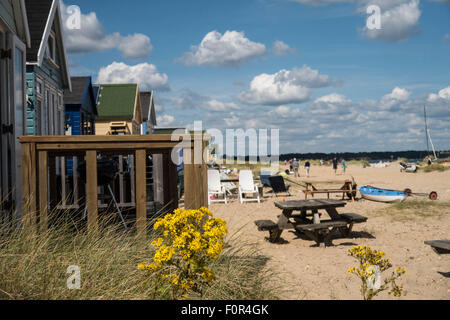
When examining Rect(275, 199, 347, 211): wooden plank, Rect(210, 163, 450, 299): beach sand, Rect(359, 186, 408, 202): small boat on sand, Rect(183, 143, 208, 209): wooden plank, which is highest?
Rect(183, 143, 208, 209): wooden plank

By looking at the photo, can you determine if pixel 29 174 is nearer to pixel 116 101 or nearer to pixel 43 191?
pixel 43 191

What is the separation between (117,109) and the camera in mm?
26250

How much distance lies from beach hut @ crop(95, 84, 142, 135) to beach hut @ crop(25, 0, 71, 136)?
1192 cm

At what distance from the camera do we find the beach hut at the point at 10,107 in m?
5.94

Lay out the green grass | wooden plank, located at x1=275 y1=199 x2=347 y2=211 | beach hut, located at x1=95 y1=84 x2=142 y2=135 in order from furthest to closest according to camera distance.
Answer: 1. beach hut, located at x1=95 y1=84 x2=142 y2=135
2. the green grass
3. wooden plank, located at x1=275 y1=199 x2=347 y2=211

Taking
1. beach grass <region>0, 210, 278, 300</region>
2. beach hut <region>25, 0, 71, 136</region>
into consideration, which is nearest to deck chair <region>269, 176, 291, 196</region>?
→ beach hut <region>25, 0, 71, 136</region>

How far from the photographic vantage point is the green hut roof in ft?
85.2

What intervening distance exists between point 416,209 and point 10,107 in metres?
11.6

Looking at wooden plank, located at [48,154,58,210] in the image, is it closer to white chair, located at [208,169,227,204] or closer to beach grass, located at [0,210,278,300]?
beach grass, located at [0,210,278,300]

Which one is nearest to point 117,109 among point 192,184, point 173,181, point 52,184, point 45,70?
point 45,70

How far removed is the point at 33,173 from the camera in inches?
204

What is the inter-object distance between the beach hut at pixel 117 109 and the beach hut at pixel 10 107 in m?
18.8
